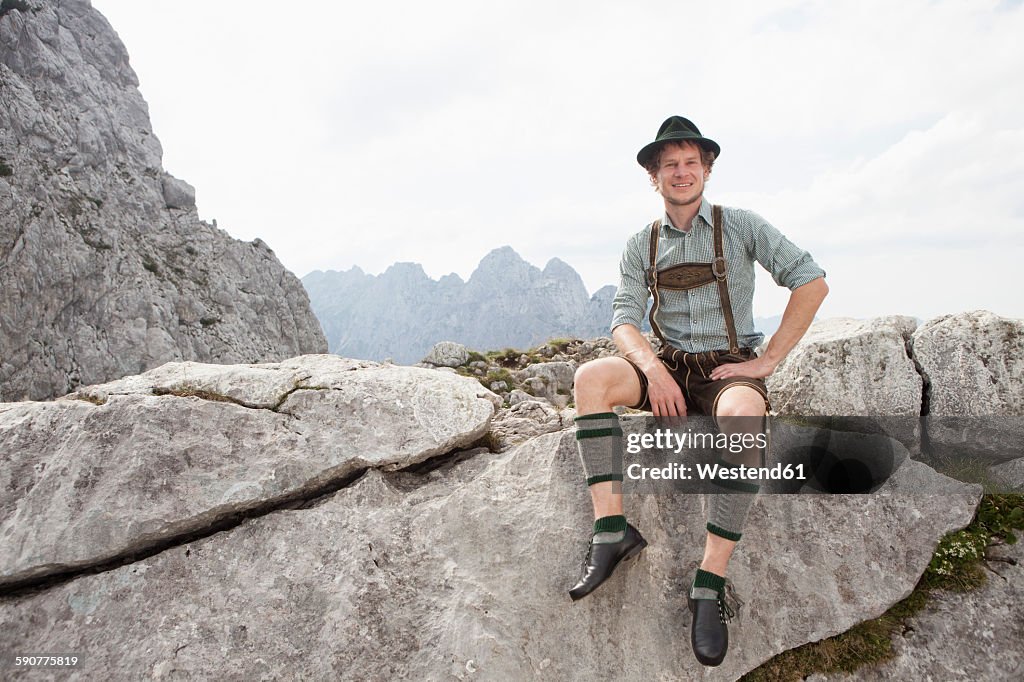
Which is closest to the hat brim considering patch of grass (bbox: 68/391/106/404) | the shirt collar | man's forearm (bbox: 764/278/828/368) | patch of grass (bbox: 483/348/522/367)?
the shirt collar

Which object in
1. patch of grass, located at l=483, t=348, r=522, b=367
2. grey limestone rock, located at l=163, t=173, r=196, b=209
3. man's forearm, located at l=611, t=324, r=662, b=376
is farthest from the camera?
grey limestone rock, located at l=163, t=173, r=196, b=209

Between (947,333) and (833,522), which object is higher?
(947,333)

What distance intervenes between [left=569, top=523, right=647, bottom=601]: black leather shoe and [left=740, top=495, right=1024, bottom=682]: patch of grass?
166cm

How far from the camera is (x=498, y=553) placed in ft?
19.2

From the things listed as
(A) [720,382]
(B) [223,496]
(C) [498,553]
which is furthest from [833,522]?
(B) [223,496]

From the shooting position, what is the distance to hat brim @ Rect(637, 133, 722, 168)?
5.99 m

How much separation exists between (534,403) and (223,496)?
4678 millimetres

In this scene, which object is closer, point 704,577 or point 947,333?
point 704,577

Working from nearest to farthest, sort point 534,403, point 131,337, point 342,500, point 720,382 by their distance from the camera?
point 720,382
point 342,500
point 534,403
point 131,337

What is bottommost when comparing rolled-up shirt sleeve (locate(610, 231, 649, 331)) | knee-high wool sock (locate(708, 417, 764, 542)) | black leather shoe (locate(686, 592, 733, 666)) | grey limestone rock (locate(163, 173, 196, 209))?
black leather shoe (locate(686, 592, 733, 666))

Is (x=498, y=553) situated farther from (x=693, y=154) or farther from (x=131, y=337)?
(x=131, y=337)

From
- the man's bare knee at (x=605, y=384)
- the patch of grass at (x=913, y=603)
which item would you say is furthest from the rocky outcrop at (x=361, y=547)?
the man's bare knee at (x=605, y=384)

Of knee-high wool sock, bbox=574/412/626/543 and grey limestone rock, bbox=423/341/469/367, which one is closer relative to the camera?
knee-high wool sock, bbox=574/412/626/543

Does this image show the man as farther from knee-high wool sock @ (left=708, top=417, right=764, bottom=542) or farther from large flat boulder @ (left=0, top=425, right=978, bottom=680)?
large flat boulder @ (left=0, top=425, right=978, bottom=680)
